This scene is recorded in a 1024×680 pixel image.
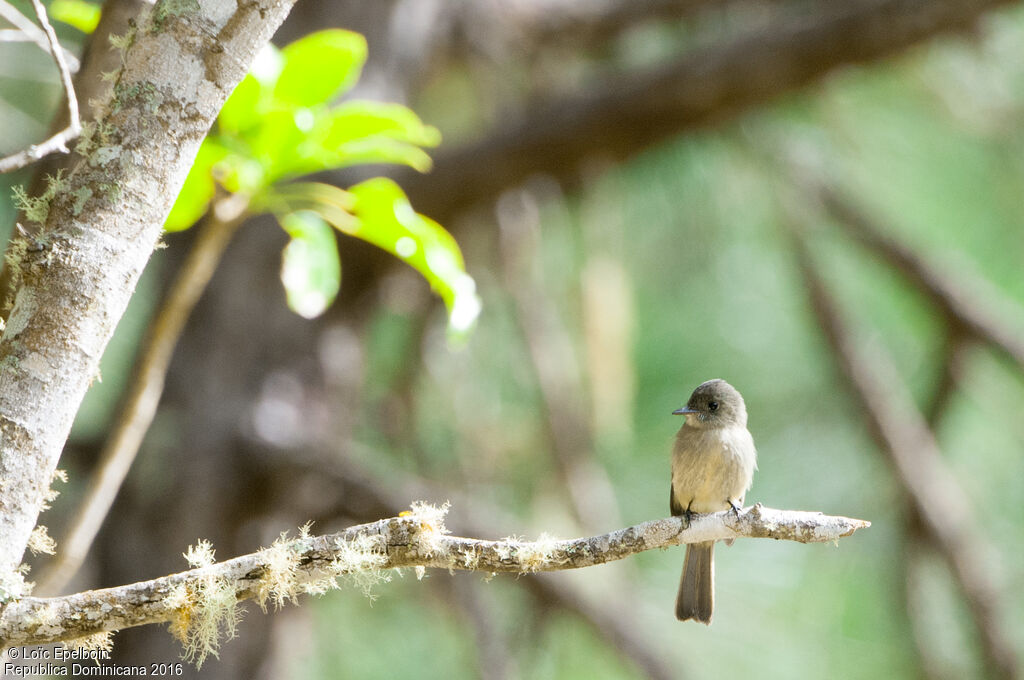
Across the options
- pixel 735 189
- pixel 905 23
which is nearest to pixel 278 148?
pixel 905 23

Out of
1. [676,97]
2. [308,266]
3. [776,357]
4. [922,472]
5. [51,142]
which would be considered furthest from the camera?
[776,357]

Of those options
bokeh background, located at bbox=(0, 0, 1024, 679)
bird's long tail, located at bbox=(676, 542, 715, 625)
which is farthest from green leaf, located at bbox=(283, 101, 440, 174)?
bird's long tail, located at bbox=(676, 542, 715, 625)

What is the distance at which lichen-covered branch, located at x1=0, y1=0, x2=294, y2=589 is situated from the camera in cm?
93

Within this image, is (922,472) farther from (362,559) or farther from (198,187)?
(362,559)

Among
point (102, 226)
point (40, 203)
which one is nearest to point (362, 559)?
point (102, 226)

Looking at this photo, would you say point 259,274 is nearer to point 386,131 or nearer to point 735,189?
point 386,131

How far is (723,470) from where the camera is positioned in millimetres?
1751

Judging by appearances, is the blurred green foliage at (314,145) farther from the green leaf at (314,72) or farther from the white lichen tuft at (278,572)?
the white lichen tuft at (278,572)

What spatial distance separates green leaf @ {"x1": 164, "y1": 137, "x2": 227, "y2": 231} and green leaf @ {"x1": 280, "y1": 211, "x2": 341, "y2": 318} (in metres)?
0.17

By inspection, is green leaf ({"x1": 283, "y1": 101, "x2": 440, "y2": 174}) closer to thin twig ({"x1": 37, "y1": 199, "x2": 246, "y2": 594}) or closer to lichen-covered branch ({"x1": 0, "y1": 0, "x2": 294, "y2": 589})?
thin twig ({"x1": 37, "y1": 199, "x2": 246, "y2": 594})

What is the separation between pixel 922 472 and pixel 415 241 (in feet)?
7.02

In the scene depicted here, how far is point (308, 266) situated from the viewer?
169 centimetres

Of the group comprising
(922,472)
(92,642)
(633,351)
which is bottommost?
(92,642)

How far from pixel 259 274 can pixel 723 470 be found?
196 centimetres
